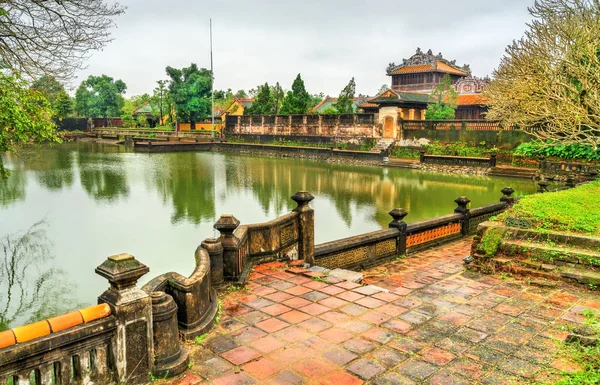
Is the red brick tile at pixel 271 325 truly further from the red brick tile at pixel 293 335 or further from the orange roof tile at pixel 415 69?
the orange roof tile at pixel 415 69

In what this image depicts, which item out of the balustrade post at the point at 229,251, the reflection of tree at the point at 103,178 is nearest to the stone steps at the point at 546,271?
the balustrade post at the point at 229,251

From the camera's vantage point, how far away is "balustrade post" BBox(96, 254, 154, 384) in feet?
10.1

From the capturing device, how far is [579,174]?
20266 mm

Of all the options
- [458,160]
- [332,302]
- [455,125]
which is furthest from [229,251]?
[455,125]

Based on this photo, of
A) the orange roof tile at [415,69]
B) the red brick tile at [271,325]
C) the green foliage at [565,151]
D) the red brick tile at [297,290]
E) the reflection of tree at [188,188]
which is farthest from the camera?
the orange roof tile at [415,69]

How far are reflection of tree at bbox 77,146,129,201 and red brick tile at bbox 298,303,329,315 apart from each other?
43.6 feet

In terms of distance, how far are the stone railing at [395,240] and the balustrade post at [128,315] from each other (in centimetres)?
415

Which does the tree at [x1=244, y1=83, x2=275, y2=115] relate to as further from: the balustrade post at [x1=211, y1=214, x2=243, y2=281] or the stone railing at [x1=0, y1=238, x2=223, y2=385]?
the stone railing at [x1=0, y1=238, x2=223, y2=385]

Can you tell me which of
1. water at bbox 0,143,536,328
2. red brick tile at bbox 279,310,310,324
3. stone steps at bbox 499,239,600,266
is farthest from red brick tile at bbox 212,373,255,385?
stone steps at bbox 499,239,600,266

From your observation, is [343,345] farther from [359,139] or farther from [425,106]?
[425,106]

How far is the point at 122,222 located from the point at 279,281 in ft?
26.8

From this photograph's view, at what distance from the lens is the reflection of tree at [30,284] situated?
6906 millimetres

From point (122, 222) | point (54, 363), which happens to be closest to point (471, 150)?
point (122, 222)

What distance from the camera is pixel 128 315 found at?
311 centimetres
